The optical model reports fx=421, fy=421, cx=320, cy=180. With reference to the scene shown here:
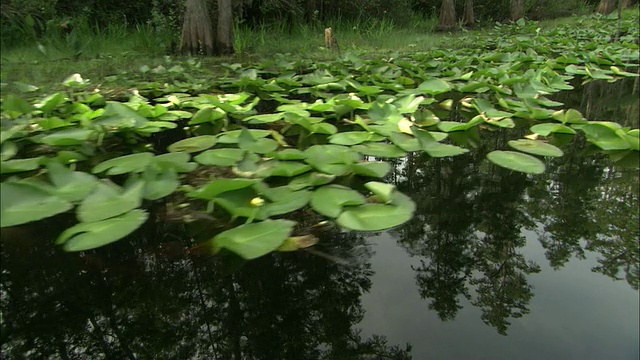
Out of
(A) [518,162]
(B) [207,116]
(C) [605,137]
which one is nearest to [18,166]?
(B) [207,116]

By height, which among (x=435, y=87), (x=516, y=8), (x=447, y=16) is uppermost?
(x=516, y=8)

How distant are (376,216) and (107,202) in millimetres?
578

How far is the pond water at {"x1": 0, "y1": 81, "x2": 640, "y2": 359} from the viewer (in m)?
0.63

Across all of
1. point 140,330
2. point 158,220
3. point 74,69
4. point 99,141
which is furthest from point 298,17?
point 140,330

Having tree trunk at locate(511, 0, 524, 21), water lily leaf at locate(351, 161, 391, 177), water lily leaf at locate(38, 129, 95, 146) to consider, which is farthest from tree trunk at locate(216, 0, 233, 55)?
tree trunk at locate(511, 0, 524, 21)

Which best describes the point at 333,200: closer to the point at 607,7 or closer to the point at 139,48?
the point at 139,48

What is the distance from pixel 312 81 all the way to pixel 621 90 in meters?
1.71

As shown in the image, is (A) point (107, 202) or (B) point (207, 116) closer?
(A) point (107, 202)

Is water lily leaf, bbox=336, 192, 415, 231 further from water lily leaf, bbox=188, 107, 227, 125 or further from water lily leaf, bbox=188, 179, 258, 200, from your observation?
water lily leaf, bbox=188, 107, 227, 125

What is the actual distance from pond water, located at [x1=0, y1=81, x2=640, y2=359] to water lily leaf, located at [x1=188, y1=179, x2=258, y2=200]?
68 millimetres

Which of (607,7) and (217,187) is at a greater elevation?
(607,7)

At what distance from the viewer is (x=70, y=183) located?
3.26 feet

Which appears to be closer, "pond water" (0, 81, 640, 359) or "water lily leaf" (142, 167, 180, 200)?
"pond water" (0, 81, 640, 359)

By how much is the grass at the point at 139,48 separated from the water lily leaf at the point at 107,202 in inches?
25.5
